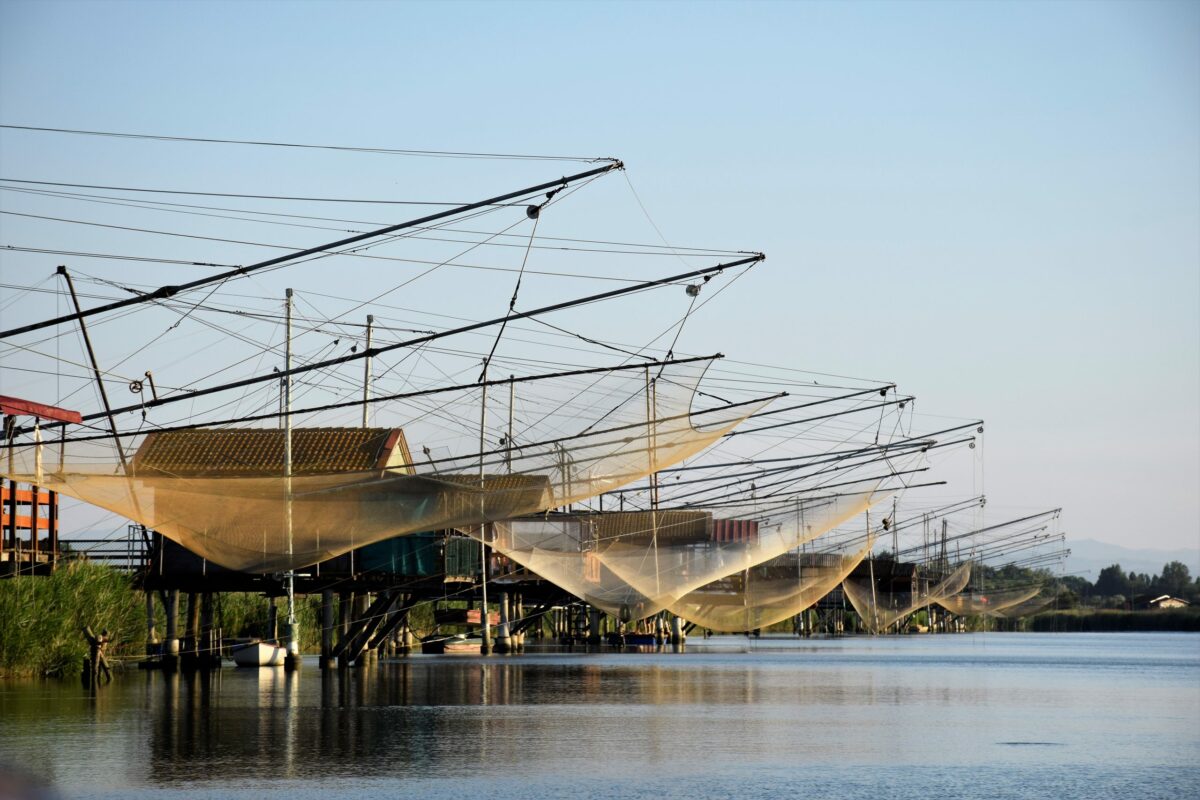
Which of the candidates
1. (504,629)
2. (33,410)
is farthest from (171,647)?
(504,629)

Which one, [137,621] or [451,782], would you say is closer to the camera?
[451,782]

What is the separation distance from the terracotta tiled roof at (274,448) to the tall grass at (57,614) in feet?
13.6

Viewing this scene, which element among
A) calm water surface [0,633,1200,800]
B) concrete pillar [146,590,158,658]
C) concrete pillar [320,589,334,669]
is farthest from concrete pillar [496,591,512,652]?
calm water surface [0,633,1200,800]

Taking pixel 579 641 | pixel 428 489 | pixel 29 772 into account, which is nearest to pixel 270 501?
pixel 428 489

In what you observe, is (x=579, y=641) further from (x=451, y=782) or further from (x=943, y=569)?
(x=451, y=782)

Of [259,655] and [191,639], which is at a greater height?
[191,639]

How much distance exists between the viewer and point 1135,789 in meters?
19.3

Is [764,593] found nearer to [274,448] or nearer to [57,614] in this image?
[274,448]

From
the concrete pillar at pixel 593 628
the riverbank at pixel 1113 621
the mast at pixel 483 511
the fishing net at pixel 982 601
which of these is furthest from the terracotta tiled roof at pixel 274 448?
the riverbank at pixel 1113 621

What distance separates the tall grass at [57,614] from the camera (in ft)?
134

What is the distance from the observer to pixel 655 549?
134 feet

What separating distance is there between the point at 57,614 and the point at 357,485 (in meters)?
21.0

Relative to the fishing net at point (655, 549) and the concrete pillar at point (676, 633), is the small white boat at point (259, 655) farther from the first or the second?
the concrete pillar at point (676, 633)

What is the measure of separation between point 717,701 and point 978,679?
626 inches
